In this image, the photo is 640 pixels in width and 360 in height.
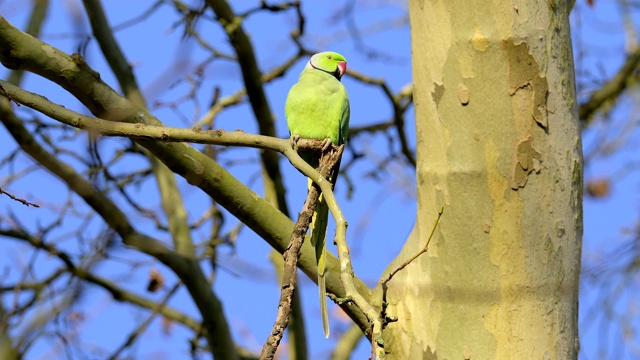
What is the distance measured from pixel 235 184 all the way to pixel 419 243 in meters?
0.56

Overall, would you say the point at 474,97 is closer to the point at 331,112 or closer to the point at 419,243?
the point at 419,243

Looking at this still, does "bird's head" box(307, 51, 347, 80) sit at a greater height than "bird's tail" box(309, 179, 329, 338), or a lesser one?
greater

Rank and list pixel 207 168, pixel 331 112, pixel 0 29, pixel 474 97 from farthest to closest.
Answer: pixel 331 112
pixel 207 168
pixel 474 97
pixel 0 29

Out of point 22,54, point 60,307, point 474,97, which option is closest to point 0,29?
point 22,54

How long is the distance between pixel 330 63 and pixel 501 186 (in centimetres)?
165

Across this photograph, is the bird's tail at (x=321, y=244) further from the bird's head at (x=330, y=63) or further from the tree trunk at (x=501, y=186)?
the bird's head at (x=330, y=63)

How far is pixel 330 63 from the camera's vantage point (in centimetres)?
337

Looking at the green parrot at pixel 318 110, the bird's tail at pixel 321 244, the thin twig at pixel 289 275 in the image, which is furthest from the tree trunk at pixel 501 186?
the green parrot at pixel 318 110

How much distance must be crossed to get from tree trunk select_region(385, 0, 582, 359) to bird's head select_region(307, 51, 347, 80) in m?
1.37

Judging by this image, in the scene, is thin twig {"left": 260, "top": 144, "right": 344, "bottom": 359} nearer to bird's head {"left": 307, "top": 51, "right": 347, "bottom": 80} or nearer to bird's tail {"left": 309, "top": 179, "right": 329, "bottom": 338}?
bird's tail {"left": 309, "top": 179, "right": 329, "bottom": 338}

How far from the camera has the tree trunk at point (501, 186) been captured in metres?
1.86

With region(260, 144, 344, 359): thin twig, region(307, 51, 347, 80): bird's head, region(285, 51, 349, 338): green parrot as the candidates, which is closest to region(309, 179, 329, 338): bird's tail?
region(285, 51, 349, 338): green parrot

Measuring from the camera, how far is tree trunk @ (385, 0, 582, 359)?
1.86 m

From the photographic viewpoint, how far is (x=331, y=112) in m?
2.80
